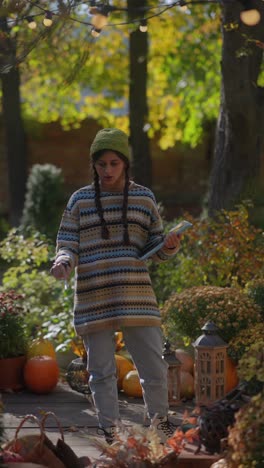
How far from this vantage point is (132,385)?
22.8 ft

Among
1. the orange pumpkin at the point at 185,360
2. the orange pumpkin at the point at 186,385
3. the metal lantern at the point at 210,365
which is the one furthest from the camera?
the orange pumpkin at the point at 185,360

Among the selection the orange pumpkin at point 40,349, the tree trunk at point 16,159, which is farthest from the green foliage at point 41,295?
the tree trunk at point 16,159

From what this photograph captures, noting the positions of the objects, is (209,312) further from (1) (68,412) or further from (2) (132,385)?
(1) (68,412)

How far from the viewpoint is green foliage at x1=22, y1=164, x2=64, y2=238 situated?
16.5m

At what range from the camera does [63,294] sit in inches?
334

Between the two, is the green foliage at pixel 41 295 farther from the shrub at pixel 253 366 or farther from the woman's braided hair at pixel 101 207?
the shrub at pixel 253 366

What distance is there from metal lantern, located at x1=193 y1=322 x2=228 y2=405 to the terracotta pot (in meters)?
1.56

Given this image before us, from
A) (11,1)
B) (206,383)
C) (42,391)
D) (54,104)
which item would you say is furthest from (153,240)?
(54,104)

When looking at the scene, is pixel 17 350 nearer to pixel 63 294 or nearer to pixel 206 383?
pixel 63 294

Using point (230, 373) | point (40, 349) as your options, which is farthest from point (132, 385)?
point (40, 349)

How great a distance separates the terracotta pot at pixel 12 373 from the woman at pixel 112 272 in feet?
6.62

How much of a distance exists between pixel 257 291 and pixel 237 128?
216 cm

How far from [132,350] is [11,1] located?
2165 mm

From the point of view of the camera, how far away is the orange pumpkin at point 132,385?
6945 millimetres
